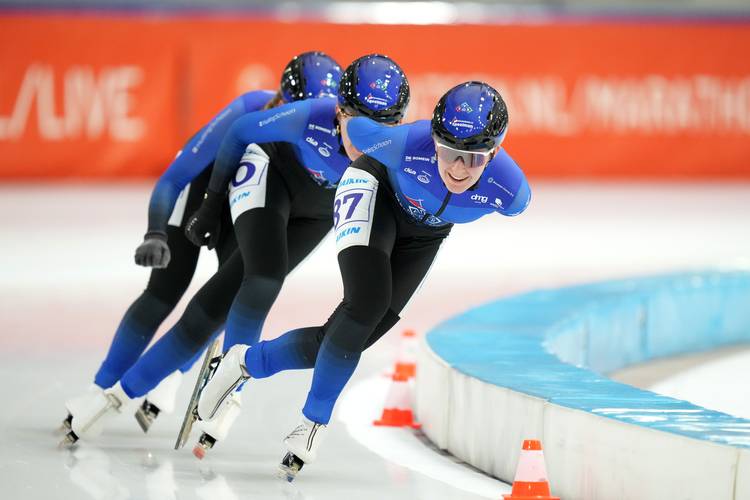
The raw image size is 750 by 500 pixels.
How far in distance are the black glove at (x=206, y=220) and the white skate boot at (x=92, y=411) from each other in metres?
0.66

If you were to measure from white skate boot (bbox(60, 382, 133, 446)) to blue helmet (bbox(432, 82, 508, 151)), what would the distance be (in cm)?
164

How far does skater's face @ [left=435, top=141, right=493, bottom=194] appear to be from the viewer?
14.1ft

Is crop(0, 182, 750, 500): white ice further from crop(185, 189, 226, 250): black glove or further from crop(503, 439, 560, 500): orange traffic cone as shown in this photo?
crop(185, 189, 226, 250): black glove

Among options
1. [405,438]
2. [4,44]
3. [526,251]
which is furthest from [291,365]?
[4,44]

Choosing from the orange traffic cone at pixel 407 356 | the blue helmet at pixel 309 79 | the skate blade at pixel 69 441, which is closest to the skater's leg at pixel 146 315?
the skate blade at pixel 69 441

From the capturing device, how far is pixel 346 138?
15.6 ft

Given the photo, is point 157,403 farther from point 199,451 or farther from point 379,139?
point 379,139

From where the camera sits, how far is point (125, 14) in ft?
43.9

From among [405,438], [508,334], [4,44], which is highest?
[4,44]

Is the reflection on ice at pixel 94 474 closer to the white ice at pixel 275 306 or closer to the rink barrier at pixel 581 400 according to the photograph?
the white ice at pixel 275 306

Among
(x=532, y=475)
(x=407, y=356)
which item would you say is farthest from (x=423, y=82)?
(x=532, y=475)

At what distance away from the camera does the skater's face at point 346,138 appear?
4.70 metres

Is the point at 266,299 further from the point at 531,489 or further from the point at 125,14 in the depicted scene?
the point at 125,14

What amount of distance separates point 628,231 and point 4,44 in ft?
20.7
